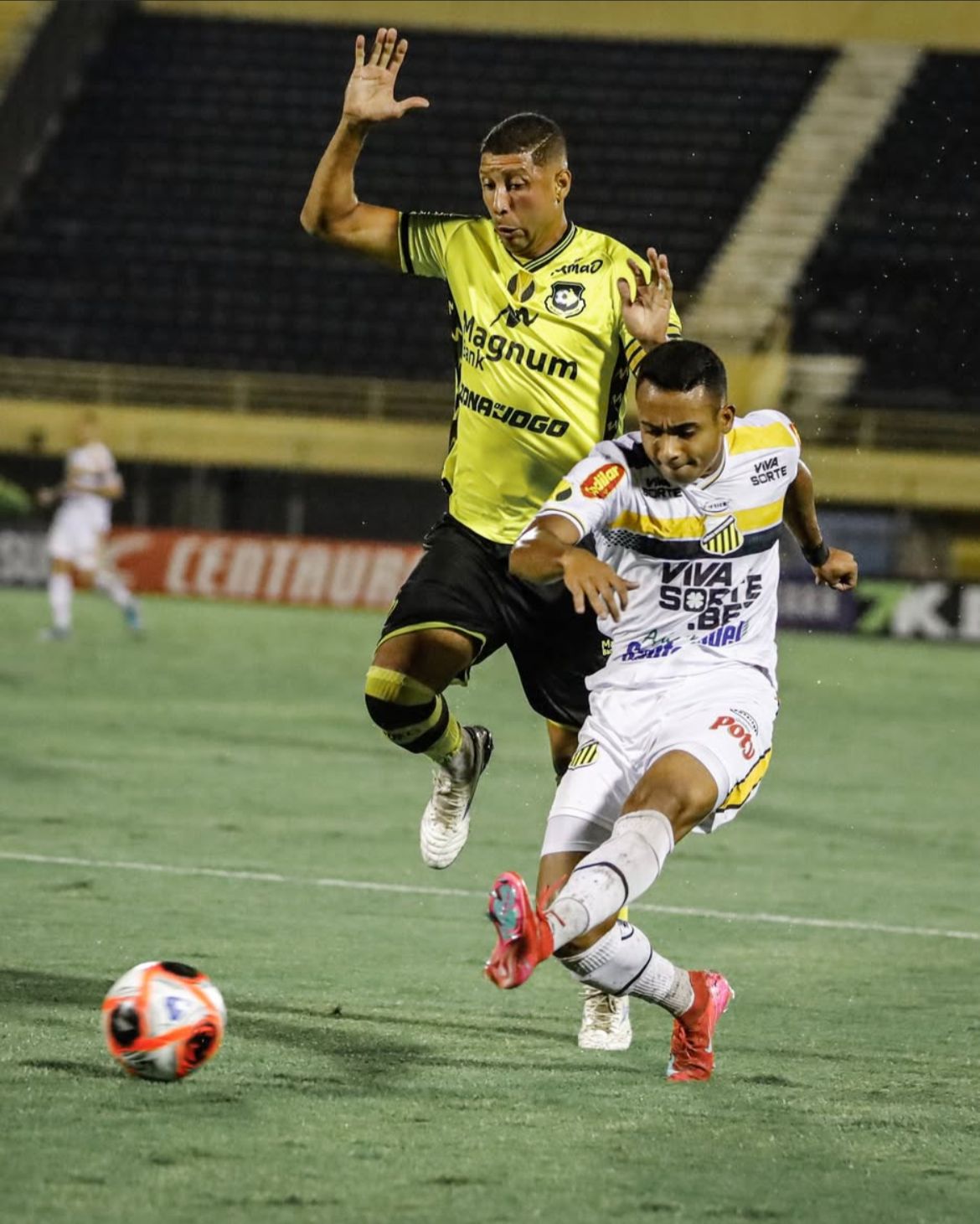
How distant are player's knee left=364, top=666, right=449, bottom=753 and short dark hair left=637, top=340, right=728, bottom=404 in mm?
1656

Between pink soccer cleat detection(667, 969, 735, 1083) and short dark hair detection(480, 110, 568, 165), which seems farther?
short dark hair detection(480, 110, 568, 165)

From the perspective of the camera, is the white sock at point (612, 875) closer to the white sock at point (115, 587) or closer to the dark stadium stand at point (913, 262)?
the white sock at point (115, 587)

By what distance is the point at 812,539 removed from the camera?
6094mm

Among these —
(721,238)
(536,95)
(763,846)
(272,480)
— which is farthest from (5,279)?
(763,846)

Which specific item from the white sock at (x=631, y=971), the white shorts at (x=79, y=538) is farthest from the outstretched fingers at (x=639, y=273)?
the white shorts at (x=79, y=538)

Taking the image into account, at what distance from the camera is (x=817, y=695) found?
17500mm

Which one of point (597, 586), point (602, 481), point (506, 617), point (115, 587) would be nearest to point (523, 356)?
point (506, 617)

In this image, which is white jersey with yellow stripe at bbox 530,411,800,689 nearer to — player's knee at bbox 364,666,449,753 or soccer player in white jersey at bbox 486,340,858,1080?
soccer player in white jersey at bbox 486,340,858,1080

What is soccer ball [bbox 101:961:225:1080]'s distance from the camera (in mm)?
4902

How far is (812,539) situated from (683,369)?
3.54ft

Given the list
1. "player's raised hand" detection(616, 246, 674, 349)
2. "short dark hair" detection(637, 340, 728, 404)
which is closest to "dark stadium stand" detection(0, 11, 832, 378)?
"player's raised hand" detection(616, 246, 674, 349)

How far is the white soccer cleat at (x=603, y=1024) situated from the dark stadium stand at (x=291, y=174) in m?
23.4

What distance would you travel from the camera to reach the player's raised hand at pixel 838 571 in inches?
242

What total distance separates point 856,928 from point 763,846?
195 cm
